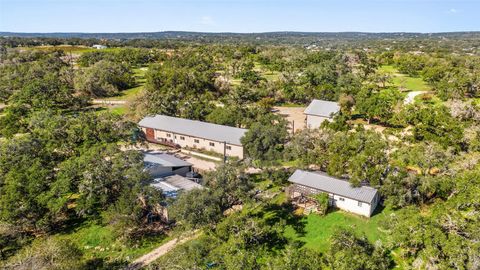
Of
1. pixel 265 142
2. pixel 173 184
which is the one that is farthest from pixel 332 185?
pixel 173 184

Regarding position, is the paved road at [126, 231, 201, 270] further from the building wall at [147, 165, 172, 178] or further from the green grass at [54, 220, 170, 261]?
the building wall at [147, 165, 172, 178]

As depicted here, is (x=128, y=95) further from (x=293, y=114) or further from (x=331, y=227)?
(x=331, y=227)

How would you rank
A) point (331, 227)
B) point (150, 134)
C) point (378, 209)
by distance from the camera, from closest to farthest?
1. point (331, 227)
2. point (378, 209)
3. point (150, 134)

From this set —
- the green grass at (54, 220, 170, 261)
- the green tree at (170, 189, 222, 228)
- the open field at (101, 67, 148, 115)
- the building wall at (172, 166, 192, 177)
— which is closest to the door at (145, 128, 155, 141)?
the open field at (101, 67, 148, 115)

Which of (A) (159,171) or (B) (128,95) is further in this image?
(B) (128,95)

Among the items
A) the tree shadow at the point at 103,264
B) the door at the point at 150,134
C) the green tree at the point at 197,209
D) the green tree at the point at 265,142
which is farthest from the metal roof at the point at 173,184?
the door at the point at 150,134

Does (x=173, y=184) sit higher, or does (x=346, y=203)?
(x=173, y=184)
